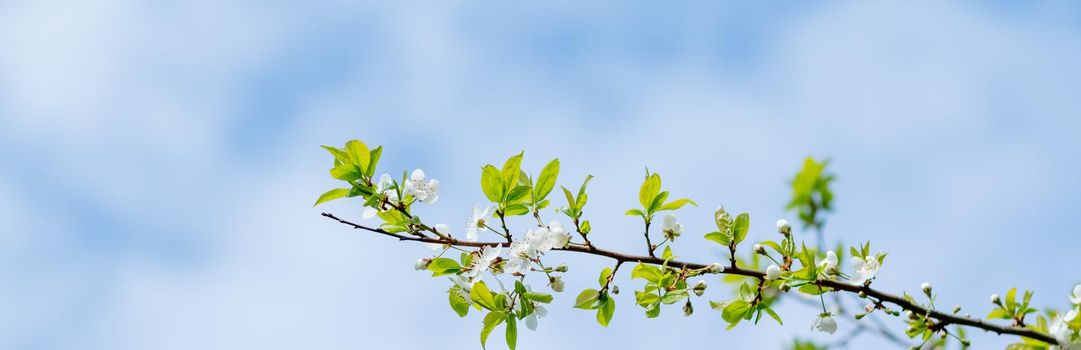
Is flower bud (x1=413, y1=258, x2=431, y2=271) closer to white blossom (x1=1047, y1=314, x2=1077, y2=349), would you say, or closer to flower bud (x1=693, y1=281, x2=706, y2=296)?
flower bud (x1=693, y1=281, x2=706, y2=296)

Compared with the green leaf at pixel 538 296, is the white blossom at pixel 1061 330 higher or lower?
lower

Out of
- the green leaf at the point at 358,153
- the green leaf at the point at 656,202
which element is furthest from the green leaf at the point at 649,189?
the green leaf at the point at 358,153

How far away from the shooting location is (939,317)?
2.67 m

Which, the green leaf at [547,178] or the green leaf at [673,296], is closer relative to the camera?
the green leaf at [673,296]

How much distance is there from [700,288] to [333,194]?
1.26 metres

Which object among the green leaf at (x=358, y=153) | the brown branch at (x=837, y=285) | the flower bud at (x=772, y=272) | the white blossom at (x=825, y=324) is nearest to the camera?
the brown branch at (x=837, y=285)

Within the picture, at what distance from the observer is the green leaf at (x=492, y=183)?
2957 millimetres

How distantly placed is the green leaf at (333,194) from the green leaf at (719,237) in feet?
4.01

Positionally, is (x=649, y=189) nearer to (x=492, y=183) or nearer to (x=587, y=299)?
(x=587, y=299)

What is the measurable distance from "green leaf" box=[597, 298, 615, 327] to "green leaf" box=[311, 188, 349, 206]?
940 mm

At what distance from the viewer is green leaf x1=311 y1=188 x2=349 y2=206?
303 centimetres

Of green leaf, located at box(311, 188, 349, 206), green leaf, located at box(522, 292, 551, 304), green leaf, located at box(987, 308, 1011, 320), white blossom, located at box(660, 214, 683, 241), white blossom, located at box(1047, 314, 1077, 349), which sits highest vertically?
green leaf, located at box(311, 188, 349, 206)

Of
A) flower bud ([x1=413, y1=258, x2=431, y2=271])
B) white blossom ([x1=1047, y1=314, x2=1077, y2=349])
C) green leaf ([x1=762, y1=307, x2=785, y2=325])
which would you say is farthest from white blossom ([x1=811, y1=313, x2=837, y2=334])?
flower bud ([x1=413, y1=258, x2=431, y2=271])

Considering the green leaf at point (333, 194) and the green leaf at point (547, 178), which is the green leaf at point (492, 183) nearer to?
the green leaf at point (547, 178)
